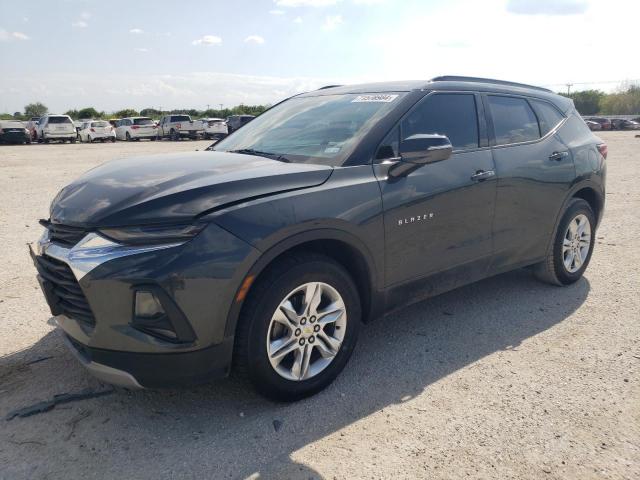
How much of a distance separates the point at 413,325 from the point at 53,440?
261 cm

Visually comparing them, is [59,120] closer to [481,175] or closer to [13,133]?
[13,133]

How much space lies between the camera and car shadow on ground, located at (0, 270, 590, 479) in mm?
2498

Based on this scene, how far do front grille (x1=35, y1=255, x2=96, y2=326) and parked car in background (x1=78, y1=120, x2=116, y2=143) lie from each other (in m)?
32.3

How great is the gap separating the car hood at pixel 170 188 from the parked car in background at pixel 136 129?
→ 110 ft

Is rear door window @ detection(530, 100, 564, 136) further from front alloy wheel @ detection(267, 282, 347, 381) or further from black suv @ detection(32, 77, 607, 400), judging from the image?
front alloy wheel @ detection(267, 282, 347, 381)

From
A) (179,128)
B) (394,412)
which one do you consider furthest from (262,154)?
(179,128)

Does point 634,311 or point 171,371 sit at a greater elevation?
point 171,371

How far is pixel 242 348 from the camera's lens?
270cm

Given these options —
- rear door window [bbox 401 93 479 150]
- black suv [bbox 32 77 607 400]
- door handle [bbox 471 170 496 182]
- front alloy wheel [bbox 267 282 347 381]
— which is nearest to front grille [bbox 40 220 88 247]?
black suv [bbox 32 77 607 400]

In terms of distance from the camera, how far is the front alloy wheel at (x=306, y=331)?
283 centimetres

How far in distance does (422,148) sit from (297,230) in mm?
1003

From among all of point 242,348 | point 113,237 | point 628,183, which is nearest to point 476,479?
point 242,348

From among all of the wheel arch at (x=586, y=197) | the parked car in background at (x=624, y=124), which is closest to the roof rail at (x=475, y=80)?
the wheel arch at (x=586, y=197)

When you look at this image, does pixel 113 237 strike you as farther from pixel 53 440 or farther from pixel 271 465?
pixel 271 465
